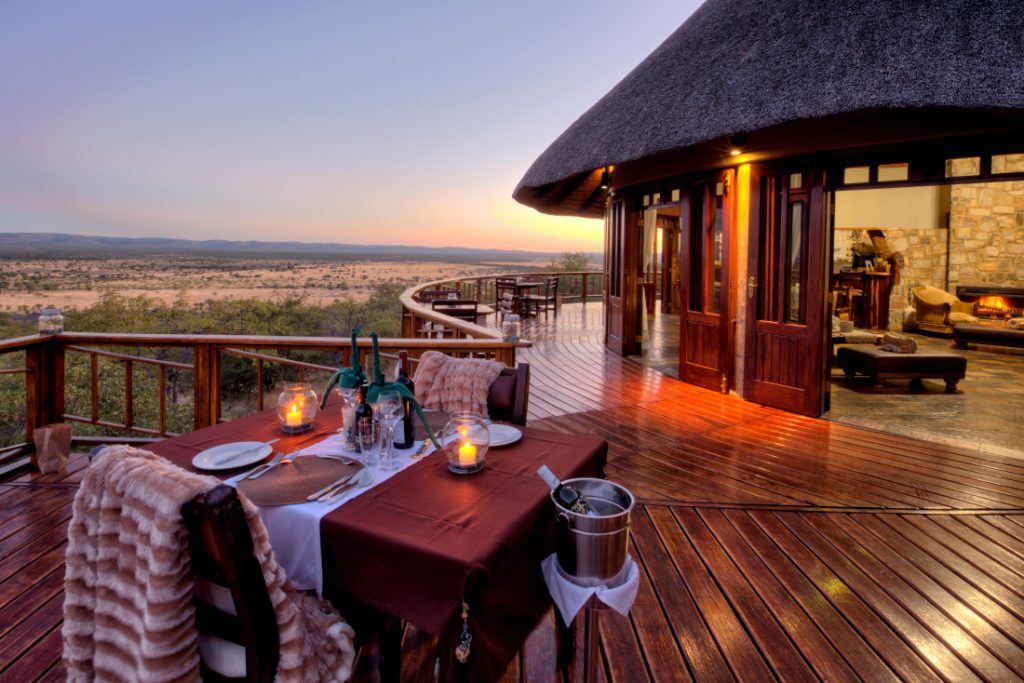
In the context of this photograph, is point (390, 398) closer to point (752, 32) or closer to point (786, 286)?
point (786, 286)

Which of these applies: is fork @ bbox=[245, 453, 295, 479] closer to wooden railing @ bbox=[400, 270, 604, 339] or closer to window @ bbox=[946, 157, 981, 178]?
wooden railing @ bbox=[400, 270, 604, 339]

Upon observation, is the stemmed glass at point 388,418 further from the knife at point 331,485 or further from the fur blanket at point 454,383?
Answer: the fur blanket at point 454,383

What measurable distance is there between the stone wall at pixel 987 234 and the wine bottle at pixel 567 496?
36.6ft

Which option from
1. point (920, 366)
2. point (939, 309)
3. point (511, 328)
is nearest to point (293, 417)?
point (511, 328)

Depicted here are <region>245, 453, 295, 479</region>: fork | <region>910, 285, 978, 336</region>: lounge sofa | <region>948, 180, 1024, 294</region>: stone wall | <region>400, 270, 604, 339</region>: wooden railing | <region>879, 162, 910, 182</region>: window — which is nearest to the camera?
<region>245, 453, 295, 479</region>: fork

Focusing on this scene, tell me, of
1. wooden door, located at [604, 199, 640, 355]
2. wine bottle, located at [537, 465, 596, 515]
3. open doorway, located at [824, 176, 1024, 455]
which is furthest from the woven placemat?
wooden door, located at [604, 199, 640, 355]

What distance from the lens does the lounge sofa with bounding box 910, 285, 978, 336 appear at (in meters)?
8.89

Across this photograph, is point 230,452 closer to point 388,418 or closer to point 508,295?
point 388,418

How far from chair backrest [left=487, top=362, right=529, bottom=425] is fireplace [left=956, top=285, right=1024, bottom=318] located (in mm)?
9606

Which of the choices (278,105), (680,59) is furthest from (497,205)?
(680,59)

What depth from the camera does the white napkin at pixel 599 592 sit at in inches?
50.2

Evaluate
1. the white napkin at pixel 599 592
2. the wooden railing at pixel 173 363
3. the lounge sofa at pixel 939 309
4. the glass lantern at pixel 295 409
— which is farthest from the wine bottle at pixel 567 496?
the lounge sofa at pixel 939 309

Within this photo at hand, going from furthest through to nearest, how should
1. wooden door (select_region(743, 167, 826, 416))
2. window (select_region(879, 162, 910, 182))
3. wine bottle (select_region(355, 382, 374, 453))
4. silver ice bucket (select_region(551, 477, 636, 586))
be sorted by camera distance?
wooden door (select_region(743, 167, 826, 416)), window (select_region(879, 162, 910, 182)), wine bottle (select_region(355, 382, 374, 453)), silver ice bucket (select_region(551, 477, 636, 586))

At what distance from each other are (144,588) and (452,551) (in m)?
0.63
